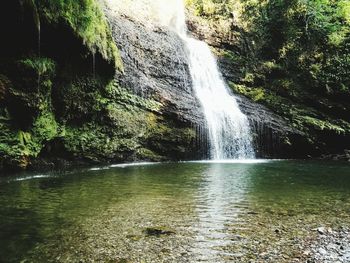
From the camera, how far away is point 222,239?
430cm

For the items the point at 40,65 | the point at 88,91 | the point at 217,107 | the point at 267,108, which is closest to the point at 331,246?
the point at 40,65

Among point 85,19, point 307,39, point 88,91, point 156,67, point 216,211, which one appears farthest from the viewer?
point 307,39

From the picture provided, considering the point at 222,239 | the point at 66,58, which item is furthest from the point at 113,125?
the point at 222,239

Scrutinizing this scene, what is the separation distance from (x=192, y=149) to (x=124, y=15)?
7.75 meters

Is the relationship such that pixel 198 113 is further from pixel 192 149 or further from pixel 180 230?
pixel 180 230

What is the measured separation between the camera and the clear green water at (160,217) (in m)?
3.87

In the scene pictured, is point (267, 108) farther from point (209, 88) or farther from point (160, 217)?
point (160, 217)

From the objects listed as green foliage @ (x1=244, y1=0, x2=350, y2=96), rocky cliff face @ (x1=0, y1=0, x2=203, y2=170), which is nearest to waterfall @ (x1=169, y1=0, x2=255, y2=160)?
→ rocky cliff face @ (x1=0, y1=0, x2=203, y2=170)

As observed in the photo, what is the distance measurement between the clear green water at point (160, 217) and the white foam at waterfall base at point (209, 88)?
326 inches

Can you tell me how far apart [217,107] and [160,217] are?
1374cm

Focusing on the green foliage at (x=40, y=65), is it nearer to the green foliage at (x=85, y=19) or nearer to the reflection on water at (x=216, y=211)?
the green foliage at (x=85, y=19)

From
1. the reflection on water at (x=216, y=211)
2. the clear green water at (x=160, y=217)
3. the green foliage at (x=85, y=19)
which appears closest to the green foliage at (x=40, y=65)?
the green foliage at (x=85, y=19)

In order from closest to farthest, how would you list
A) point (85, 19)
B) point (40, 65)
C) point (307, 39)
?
1. point (40, 65)
2. point (85, 19)
3. point (307, 39)

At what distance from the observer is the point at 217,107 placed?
61.1ft
